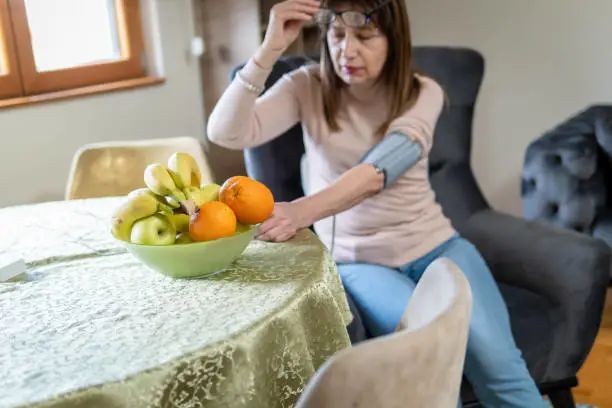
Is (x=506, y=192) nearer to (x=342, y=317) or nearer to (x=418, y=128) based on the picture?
(x=418, y=128)

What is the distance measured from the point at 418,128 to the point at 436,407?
856 mm

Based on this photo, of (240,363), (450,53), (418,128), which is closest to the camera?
(240,363)

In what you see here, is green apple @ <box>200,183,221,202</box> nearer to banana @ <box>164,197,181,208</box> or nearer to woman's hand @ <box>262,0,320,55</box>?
banana @ <box>164,197,181,208</box>

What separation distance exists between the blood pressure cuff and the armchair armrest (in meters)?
0.45

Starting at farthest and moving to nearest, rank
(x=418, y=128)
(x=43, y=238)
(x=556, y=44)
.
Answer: (x=556, y=44), (x=418, y=128), (x=43, y=238)

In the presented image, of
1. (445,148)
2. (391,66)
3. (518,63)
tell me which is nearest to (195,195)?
(391,66)

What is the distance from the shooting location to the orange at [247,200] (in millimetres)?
1247

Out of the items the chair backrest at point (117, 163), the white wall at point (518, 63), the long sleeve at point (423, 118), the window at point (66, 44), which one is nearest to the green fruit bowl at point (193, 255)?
the long sleeve at point (423, 118)

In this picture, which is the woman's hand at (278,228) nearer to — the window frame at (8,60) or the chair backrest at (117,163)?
the chair backrest at (117,163)

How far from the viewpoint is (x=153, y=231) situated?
1.17 m

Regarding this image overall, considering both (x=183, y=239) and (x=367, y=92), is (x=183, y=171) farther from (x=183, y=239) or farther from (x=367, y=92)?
(x=367, y=92)

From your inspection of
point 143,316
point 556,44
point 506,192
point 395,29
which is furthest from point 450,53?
point 143,316

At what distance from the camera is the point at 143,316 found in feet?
3.56

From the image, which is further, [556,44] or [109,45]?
[556,44]
